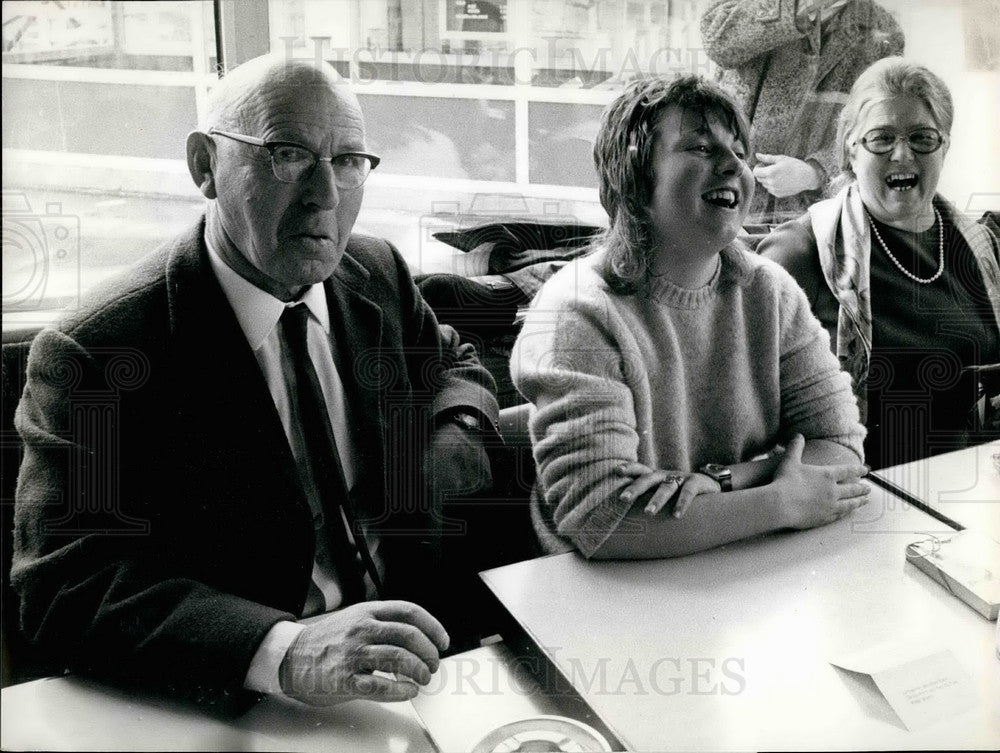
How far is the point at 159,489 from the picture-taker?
1.39 meters

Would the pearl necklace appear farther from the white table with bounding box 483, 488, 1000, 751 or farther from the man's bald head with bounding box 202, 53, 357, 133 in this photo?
the man's bald head with bounding box 202, 53, 357, 133

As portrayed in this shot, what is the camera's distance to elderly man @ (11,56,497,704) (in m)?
1.36

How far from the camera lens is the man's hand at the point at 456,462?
1484mm

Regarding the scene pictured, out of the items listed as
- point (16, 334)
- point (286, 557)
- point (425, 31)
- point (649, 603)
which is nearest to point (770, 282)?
point (649, 603)

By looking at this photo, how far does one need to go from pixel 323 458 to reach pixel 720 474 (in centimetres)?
65

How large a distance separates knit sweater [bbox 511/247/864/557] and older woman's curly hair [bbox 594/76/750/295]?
0.15 ft

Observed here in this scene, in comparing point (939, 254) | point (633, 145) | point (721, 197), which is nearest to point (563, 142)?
point (633, 145)

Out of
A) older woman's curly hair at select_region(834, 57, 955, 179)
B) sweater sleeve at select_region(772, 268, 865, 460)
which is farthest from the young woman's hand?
older woman's curly hair at select_region(834, 57, 955, 179)

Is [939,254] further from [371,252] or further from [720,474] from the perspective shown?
[371,252]

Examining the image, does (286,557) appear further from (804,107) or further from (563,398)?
(804,107)

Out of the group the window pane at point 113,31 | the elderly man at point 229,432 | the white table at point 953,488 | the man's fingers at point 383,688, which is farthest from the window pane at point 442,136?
the white table at point 953,488

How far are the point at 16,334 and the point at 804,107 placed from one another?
1273 mm

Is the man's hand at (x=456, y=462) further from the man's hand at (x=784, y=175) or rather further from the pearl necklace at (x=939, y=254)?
the pearl necklace at (x=939, y=254)

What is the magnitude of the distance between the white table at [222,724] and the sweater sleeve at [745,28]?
1.06 m
